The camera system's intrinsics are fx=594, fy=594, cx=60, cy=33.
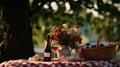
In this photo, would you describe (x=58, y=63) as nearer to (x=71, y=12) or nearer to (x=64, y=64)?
(x=64, y=64)

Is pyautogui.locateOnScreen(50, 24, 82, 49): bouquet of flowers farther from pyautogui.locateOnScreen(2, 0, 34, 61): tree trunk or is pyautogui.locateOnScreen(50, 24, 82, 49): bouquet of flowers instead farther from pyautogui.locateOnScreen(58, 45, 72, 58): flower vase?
pyautogui.locateOnScreen(2, 0, 34, 61): tree trunk

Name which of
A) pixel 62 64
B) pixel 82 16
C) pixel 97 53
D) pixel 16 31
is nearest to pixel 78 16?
pixel 82 16

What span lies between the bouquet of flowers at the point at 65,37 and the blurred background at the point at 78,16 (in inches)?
233

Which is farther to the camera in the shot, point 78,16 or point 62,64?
point 78,16

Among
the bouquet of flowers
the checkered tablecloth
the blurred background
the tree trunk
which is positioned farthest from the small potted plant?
the blurred background

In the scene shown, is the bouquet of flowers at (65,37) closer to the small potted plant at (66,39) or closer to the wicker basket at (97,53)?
the small potted plant at (66,39)

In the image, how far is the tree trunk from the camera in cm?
1279

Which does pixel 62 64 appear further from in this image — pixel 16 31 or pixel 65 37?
pixel 16 31

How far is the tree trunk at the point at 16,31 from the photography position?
12.8 m

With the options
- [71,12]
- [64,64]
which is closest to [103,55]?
[64,64]

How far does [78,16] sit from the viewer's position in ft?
56.1

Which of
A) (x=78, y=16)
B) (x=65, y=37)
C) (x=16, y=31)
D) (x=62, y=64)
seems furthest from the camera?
(x=78, y=16)

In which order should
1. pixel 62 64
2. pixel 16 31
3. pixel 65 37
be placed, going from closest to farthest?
pixel 62 64 < pixel 65 37 < pixel 16 31

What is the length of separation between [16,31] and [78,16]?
4463 mm
